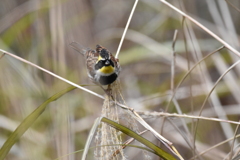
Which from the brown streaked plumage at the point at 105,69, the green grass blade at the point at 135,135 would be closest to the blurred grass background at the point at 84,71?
the brown streaked plumage at the point at 105,69

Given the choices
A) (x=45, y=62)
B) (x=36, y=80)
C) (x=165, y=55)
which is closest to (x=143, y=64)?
(x=165, y=55)

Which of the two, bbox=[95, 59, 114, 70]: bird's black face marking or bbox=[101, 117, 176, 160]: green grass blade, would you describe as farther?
bbox=[95, 59, 114, 70]: bird's black face marking

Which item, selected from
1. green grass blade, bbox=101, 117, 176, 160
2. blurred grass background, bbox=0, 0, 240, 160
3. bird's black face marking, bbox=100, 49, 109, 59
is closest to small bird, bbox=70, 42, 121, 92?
bird's black face marking, bbox=100, 49, 109, 59

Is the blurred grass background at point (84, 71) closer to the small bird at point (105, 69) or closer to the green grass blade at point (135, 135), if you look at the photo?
A: the small bird at point (105, 69)

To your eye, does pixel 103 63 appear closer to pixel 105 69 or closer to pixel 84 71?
pixel 105 69

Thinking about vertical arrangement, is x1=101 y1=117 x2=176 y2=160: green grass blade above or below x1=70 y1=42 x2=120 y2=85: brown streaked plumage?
below

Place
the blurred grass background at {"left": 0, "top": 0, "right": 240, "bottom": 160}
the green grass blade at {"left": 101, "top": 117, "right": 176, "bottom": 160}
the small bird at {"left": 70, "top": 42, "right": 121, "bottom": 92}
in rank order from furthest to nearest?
the small bird at {"left": 70, "top": 42, "right": 121, "bottom": 92}, the blurred grass background at {"left": 0, "top": 0, "right": 240, "bottom": 160}, the green grass blade at {"left": 101, "top": 117, "right": 176, "bottom": 160}

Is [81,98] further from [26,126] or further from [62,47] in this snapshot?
[26,126]

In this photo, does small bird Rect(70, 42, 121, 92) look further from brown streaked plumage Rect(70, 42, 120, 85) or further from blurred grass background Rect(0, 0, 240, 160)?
blurred grass background Rect(0, 0, 240, 160)
